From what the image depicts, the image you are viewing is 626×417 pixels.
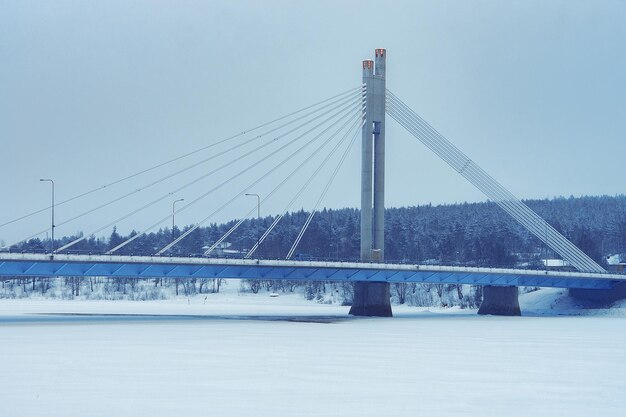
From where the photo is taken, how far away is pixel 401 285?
154 meters

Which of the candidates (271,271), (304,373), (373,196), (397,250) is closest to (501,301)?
A: (373,196)

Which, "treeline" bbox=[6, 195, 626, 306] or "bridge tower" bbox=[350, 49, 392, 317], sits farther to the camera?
"treeline" bbox=[6, 195, 626, 306]

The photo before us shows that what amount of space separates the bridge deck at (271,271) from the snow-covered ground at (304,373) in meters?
10.0

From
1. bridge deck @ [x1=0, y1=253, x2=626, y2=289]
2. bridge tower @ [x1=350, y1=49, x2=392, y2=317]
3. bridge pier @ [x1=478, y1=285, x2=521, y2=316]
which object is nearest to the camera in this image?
bridge deck @ [x1=0, y1=253, x2=626, y2=289]

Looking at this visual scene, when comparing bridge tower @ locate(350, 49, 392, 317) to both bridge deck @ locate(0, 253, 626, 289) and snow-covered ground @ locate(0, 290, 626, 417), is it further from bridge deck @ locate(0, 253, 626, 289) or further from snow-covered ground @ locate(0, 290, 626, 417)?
snow-covered ground @ locate(0, 290, 626, 417)

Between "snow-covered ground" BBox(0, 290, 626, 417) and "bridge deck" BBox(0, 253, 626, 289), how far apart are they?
1002 cm

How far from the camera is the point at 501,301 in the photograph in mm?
104688

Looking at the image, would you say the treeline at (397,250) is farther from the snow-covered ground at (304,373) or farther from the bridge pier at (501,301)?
the snow-covered ground at (304,373)

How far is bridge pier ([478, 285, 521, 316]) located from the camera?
103812 mm

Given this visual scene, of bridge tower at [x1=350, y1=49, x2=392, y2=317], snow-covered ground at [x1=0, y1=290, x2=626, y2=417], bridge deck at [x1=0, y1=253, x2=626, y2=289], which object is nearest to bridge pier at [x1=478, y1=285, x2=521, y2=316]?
bridge deck at [x1=0, y1=253, x2=626, y2=289]

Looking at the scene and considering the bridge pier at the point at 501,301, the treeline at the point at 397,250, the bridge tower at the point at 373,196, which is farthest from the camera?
the treeline at the point at 397,250

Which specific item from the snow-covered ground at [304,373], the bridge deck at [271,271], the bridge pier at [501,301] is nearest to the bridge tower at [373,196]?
the bridge deck at [271,271]

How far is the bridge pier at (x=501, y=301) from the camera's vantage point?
10381 cm

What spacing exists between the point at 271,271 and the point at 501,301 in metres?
29.0
